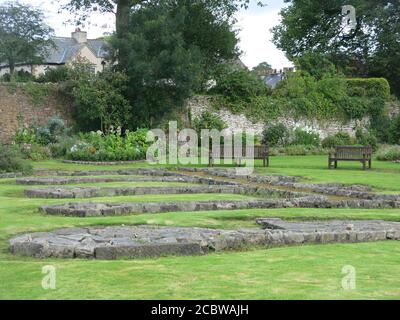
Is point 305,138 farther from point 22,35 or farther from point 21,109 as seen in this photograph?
point 22,35

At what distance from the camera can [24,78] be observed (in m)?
40.7

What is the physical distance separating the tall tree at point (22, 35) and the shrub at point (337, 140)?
1059 inches

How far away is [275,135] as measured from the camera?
3475 centimetres

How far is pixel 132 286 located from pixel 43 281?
0.96m

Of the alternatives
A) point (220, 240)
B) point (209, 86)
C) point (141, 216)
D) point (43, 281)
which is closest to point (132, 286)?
point (43, 281)

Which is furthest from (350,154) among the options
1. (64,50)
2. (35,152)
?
(64,50)

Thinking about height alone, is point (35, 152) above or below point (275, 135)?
below

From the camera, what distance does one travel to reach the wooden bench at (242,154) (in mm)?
24750

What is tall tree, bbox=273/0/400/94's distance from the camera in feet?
139

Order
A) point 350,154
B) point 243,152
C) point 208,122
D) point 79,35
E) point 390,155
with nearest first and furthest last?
point 350,154, point 243,152, point 390,155, point 208,122, point 79,35

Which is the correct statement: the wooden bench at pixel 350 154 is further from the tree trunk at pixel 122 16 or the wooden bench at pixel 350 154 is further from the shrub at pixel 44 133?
the tree trunk at pixel 122 16

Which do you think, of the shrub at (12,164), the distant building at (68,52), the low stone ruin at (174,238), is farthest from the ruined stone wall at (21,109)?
the distant building at (68,52)

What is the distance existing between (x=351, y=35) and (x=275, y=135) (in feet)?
49.7

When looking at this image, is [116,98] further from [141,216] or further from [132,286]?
[132,286]
